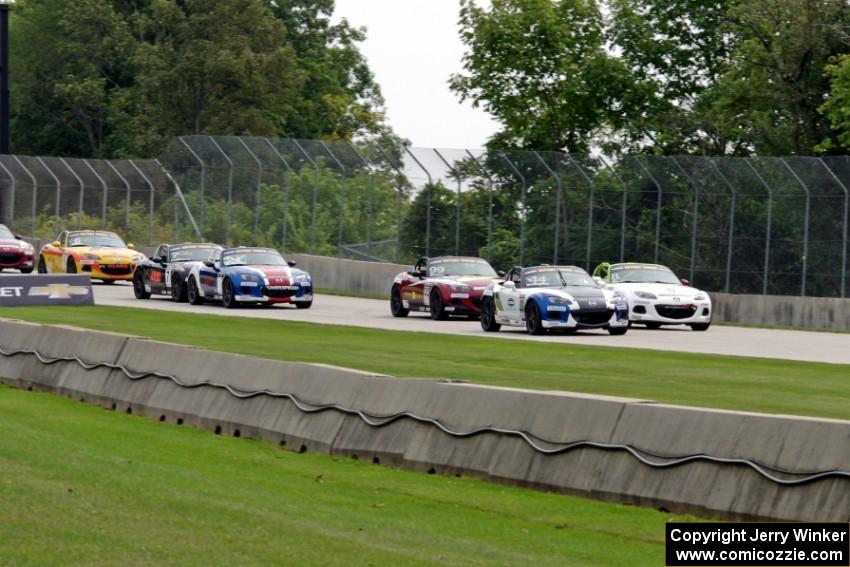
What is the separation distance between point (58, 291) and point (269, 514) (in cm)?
2507

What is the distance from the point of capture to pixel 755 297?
112 feet

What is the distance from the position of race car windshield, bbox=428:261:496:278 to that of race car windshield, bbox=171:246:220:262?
730 cm

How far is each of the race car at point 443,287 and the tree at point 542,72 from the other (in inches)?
1251

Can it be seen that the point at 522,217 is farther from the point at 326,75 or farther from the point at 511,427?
the point at 326,75

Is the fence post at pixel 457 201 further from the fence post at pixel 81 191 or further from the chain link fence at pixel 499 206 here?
the fence post at pixel 81 191

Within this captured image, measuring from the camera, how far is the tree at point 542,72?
65375 millimetres

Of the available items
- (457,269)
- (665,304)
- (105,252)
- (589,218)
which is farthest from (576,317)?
(105,252)

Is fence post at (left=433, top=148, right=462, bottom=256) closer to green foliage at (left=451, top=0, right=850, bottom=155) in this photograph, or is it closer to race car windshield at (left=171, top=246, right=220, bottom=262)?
race car windshield at (left=171, top=246, right=220, bottom=262)

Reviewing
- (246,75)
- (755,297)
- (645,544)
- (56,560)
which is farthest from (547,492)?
(246,75)

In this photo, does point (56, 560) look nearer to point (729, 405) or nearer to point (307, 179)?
point (729, 405)

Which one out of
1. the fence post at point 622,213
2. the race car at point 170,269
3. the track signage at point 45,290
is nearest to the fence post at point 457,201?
the fence post at point 622,213

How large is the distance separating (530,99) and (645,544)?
57.4 meters

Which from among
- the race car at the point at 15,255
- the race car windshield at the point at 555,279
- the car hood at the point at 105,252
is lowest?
the race car at the point at 15,255

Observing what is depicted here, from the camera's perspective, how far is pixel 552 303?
94.1ft
